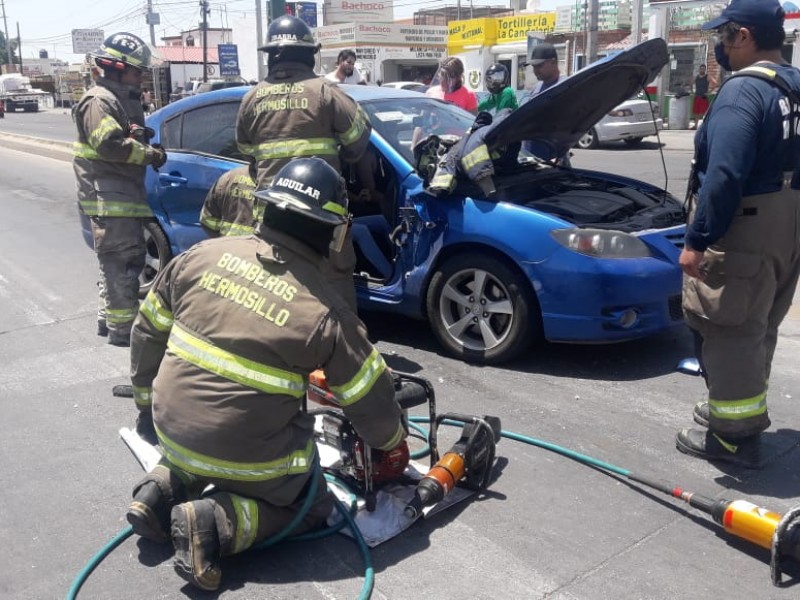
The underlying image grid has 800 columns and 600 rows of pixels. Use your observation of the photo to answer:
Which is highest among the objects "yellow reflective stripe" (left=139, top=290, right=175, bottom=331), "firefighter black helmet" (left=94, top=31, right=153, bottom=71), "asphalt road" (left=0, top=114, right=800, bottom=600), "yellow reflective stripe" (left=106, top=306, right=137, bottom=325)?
"firefighter black helmet" (left=94, top=31, right=153, bottom=71)

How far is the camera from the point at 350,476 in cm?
356

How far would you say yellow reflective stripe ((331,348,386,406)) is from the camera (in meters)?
3.02

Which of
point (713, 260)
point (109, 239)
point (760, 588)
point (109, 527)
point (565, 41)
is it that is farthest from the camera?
point (565, 41)

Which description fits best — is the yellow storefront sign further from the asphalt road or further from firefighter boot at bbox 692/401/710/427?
firefighter boot at bbox 692/401/710/427

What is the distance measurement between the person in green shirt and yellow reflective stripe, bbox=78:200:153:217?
13.0 ft

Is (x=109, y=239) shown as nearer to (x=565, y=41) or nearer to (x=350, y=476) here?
(x=350, y=476)

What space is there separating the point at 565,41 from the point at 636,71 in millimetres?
33331

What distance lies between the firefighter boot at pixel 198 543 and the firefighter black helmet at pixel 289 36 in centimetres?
291

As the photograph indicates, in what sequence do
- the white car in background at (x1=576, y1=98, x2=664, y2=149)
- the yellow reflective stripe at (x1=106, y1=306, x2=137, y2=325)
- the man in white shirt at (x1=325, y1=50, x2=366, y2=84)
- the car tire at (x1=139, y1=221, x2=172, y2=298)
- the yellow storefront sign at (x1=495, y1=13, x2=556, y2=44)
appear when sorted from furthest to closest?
the yellow storefront sign at (x1=495, y1=13, x2=556, y2=44) < the white car in background at (x1=576, y1=98, x2=664, y2=149) < the man in white shirt at (x1=325, y1=50, x2=366, y2=84) < the car tire at (x1=139, y1=221, x2=172, y2=298) < the yellow reflective stripe at (x1=106, y1=306, x2=137, y2=325)

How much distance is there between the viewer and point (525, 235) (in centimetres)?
475

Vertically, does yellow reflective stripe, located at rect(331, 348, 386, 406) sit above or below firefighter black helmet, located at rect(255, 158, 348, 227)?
below

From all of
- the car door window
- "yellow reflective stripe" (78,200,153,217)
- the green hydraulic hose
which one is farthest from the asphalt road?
the car door window

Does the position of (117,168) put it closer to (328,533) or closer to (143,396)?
(143,396)

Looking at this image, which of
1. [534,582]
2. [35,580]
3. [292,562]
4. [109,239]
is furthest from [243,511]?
[109,239]
